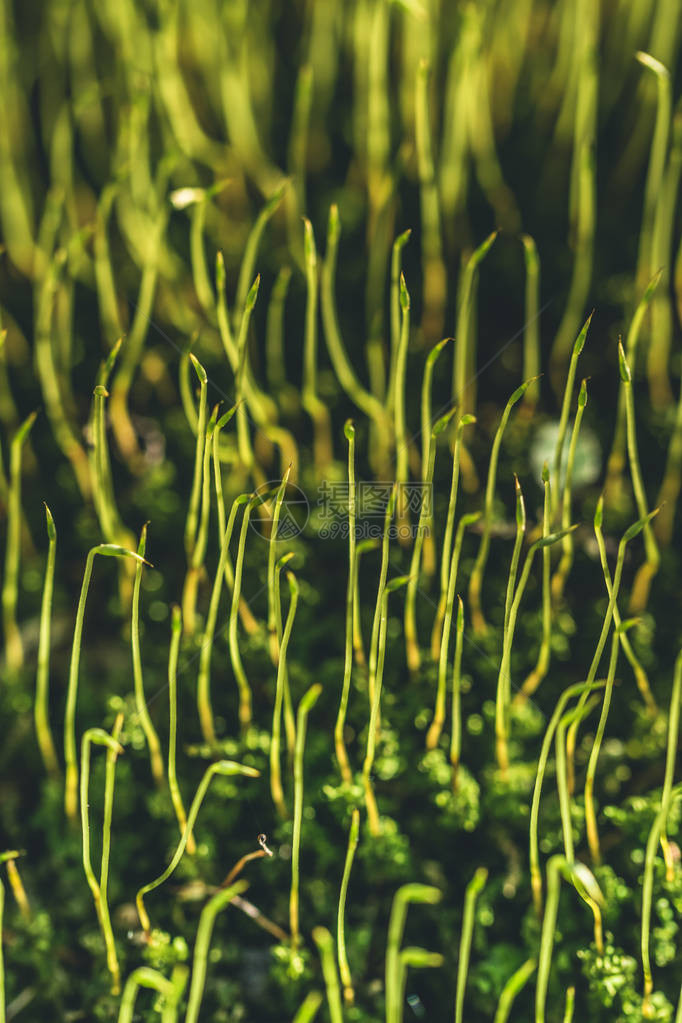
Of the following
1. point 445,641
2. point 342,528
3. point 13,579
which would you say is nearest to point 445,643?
point 445,641

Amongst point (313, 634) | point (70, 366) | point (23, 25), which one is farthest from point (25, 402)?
point (23, 25)

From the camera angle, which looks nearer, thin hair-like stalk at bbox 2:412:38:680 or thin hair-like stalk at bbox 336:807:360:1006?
thin hair-like stalk at bbox 336:807:360:1006

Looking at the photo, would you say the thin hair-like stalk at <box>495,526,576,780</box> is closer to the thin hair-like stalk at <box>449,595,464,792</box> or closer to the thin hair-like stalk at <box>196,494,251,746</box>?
the thin hair-like stalk at <box>449,595,464,792</box>

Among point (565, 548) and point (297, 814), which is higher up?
point (565, 548)

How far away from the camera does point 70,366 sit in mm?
1110

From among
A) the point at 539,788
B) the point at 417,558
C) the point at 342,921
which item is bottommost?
the point at 342,921

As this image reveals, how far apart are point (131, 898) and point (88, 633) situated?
328mm

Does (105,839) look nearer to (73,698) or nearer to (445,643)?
(73,698)

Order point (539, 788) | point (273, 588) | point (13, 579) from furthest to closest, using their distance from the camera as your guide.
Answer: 1. point (13, 579)
2. point (273, 588)
3. point (539, 788)

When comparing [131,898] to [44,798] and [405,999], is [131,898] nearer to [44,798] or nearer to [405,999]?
[44,798]

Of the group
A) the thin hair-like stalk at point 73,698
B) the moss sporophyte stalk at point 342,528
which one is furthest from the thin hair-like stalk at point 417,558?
the thin hair-like stalk at point 73,698

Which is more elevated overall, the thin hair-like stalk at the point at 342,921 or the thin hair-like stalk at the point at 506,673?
the thin hair-like stalk at the point at 506,673

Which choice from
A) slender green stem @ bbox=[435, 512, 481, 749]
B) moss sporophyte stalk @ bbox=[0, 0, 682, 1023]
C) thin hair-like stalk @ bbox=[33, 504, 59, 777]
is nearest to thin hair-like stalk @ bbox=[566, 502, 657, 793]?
moss sporophyte stalk @ bbox=[0, 0, 682, 1023]

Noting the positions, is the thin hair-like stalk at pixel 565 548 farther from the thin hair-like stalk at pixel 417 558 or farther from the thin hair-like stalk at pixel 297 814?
the thin hair-like stalk at pixel 297 814
